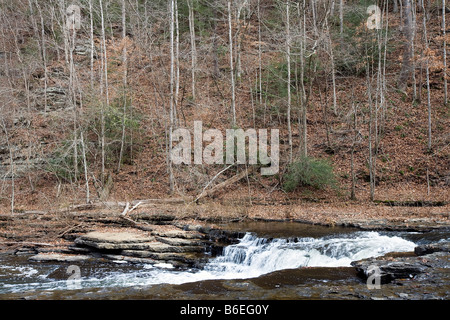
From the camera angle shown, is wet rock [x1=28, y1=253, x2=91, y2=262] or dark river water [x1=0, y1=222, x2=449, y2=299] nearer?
dark river water [x1=0, y1=222, x2=449, y2=299]

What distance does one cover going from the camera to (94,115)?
662 inches

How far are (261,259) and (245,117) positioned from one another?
39.2 feet

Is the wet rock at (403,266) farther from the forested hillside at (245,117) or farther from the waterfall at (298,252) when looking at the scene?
the forested hillside at (245,117)

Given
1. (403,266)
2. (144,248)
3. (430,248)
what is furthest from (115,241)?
(430,248)

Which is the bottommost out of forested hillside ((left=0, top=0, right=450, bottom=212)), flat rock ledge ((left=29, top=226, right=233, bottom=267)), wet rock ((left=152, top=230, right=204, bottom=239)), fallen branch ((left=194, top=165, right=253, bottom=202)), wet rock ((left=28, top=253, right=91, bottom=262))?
wet rock ((left=28, top=253, right=91, bottom=262))

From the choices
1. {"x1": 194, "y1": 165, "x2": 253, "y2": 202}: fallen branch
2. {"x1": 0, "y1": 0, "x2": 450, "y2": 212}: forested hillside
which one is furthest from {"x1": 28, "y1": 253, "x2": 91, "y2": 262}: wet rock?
{"x1": 194, "y1": 165, "x2": 253, "y2": 202}: fallen branch

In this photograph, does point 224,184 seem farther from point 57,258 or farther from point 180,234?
point 57,258

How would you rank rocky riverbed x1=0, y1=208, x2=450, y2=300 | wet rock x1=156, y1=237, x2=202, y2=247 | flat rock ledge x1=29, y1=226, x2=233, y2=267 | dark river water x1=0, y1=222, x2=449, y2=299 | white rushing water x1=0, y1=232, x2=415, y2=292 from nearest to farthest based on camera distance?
1. rocky riverbed x1=0, y1=208, x2=450, y2=300
2. dark river water x1=0, y1=222, x2=449, y2=299
3. white rushing water x1=0, y1=232, x2=415, y2=292
4. flat rock ledge x1=29, y1=226, x2=233, y2=267
5. wet rock x1=156, y1=237, x2=202, y2=247

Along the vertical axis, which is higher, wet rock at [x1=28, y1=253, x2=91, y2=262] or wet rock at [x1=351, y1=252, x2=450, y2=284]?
wet rock at [x1=351, y1=252, x2=450, y2=284]

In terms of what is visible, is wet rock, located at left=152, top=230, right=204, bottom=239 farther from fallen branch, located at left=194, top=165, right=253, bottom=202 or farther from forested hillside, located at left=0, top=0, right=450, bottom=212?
forested hillside, located at left=0, top=0, right=450, bottom=212

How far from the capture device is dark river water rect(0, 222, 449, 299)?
24.0ft

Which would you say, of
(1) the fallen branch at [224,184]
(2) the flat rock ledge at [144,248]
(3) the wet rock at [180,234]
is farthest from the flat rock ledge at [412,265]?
(1) the fallen branch at [224,184]

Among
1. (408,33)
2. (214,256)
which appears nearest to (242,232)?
(214,256)
